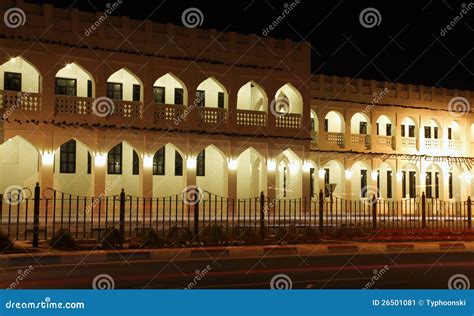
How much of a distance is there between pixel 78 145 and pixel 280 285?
18.6 meters

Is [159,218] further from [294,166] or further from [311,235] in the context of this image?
[311,235]

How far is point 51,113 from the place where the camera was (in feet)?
84.3

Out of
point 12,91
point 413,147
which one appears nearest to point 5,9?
point 12,91

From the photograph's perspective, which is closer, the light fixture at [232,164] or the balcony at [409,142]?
the light fixture at [232,164]

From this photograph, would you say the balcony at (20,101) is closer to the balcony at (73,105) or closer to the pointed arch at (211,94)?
the balcony at (73,105)

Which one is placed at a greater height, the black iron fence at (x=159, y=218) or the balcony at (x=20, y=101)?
the balcony at (x=20, y=101)

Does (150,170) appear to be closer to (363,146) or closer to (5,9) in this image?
(5,9)

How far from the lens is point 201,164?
31656 millimetres

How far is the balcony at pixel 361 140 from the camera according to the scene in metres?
35.2

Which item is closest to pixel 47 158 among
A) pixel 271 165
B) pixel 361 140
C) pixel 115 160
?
pixel 115 160

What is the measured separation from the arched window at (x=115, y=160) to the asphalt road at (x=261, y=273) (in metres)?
13.7

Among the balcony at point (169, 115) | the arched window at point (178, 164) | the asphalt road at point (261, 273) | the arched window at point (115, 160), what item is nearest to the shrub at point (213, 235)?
the asphalt road at point (261, 273)

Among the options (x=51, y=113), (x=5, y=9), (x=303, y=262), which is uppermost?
(x=5, y=9)

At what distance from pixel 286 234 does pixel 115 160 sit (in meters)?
10.7
